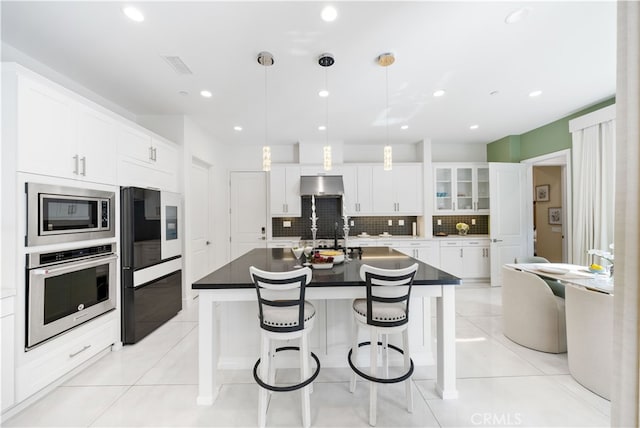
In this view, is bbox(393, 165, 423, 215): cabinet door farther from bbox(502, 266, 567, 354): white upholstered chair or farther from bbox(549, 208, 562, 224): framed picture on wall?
bbox(549, 208, 562, 224): framed picture on wall

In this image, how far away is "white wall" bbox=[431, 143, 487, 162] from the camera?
18.5ft

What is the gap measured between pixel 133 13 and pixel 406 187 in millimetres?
4717

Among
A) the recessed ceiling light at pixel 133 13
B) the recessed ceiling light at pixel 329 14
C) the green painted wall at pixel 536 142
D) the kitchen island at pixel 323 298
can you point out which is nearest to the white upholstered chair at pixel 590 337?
the kitchen island at pixel 323 298

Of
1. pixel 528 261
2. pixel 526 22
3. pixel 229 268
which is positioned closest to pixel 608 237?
pixel 528 261

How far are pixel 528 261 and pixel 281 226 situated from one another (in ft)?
13.6

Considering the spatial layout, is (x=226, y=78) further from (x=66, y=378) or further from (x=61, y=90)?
(x=66, y=378)

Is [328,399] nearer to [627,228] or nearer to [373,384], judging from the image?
[373,384]

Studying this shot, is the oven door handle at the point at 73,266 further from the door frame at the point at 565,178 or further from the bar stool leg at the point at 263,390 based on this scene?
the door frame at the point at 565,178

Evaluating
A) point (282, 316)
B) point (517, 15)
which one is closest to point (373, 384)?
point (282, 316)

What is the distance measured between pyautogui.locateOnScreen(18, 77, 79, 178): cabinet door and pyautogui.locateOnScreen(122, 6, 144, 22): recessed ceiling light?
83 centimetres

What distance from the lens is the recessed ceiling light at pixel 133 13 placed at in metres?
1.85

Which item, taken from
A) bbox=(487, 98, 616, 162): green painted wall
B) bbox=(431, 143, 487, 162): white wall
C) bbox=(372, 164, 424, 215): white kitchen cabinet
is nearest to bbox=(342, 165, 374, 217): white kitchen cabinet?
bbox=(372, 164, 424, 215): white kitchen cabinet

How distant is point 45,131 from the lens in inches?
76.9

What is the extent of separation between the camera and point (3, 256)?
175 cm
